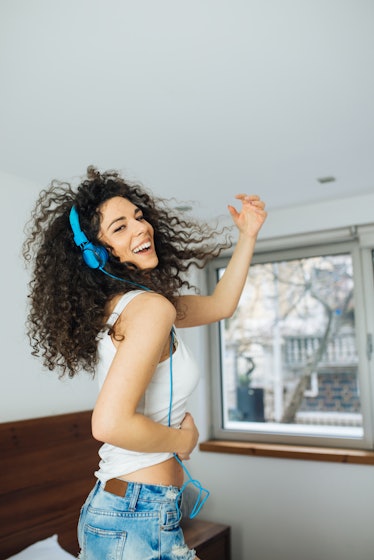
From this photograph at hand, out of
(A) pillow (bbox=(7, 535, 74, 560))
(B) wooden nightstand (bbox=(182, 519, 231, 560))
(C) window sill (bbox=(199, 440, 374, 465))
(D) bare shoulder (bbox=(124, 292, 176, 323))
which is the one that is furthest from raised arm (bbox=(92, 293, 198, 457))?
(C) window sill (bbox=(199, 440, 374, 465))

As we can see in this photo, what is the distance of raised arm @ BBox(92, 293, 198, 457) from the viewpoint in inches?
36.9

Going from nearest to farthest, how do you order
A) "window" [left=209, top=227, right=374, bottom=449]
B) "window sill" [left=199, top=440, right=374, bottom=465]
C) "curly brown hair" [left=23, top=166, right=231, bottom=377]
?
1. "curly brown hair" [left=23, top=166, right=231, bottom=377]
2. "window sill" [left=199, top=440, right=374, bottom=465]
3. "window" [left=209, top=227, right=374, bottom=449]

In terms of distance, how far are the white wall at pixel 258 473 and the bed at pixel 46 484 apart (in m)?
0.15

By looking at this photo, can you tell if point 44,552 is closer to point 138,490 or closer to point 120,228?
point 138,490

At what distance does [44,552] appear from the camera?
91.2 inches

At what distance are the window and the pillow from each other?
5.09ft

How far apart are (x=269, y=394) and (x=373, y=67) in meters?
2.33

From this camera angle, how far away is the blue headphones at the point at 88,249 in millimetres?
1182

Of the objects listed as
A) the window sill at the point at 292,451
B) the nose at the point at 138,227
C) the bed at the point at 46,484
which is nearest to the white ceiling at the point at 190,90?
the nose at the point at 138,227

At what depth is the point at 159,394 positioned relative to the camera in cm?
109

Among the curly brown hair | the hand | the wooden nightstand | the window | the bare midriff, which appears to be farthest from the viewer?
the window

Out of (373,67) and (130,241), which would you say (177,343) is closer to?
(130,241)

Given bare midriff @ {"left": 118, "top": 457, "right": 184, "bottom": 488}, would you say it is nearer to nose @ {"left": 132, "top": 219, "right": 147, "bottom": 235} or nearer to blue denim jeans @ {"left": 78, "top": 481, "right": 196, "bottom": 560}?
blue denim jeans @ {"left": 78, "top": 481, "right": 196, "bottom": 560}

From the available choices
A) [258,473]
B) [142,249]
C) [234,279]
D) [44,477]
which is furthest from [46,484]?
[142,249]
